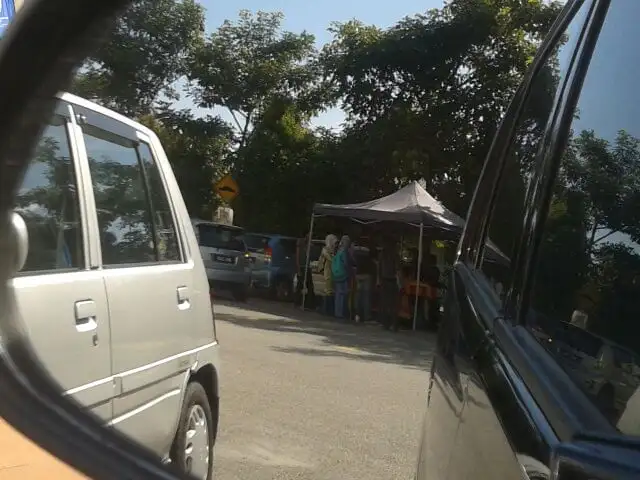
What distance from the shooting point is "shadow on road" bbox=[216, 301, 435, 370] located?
3.20 meters

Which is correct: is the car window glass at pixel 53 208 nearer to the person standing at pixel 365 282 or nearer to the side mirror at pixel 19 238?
the side mirror at pixel 19 238

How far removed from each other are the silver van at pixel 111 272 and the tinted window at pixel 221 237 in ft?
0.55

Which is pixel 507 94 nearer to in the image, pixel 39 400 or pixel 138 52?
pixel 138 52

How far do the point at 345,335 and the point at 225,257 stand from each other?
4.67 feet

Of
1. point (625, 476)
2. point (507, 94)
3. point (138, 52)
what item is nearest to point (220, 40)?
point (138, 52)

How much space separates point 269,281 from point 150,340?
47 centimetres

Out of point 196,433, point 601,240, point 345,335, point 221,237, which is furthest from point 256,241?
point 345,335

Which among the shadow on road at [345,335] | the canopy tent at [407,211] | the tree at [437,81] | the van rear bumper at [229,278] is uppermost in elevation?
the tree at [437,81]

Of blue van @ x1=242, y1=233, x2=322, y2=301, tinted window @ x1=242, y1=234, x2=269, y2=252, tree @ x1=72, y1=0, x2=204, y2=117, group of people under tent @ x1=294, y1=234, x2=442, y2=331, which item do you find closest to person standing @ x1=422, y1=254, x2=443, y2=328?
group of people under tent @ x1=294, y1=234, x2=442, y2=331

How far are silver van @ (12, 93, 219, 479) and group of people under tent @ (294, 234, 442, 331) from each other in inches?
15.5

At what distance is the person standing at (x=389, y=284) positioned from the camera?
2557 millimetres

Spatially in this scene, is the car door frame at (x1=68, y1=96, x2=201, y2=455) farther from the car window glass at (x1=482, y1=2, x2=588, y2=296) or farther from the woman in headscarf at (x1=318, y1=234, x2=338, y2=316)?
the car window glass at (x1=482, y1=2, x2=588, y2=296)

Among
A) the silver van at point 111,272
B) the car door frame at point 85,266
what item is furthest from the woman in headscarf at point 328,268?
the car door frame at point 85,266

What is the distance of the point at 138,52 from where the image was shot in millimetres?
2428
